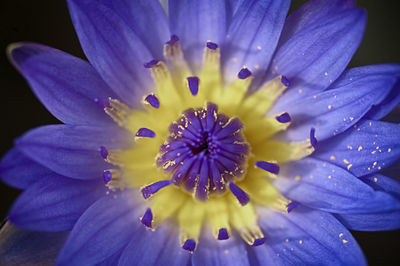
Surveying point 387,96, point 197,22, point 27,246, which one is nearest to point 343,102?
point 387,96

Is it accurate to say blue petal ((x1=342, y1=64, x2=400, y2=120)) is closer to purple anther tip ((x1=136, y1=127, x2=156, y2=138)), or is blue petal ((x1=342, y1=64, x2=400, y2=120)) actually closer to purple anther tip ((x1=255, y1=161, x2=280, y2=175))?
purple anther tip ((x1=255, y1=161, x2=280, y2=175))

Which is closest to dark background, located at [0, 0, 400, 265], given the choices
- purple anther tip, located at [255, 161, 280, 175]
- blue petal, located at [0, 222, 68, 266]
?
blue petal, located at [0, 222, 68, 266]

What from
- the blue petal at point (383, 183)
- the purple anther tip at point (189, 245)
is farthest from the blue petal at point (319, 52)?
the purple anther tip at point (189, 245)

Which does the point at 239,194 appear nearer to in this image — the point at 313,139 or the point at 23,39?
the point at 313,139

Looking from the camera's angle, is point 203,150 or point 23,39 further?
point 23,39

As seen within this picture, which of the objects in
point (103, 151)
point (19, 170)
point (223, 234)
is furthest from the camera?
point (223, 234)

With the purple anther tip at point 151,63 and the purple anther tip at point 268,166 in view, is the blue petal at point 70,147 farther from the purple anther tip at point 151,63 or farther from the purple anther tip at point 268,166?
the purple anther tip at point 268,166

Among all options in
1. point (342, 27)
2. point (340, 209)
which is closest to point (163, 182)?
point (340, 209)

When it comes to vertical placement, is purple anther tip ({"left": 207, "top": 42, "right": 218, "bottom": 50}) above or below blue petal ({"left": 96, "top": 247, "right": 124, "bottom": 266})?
above
